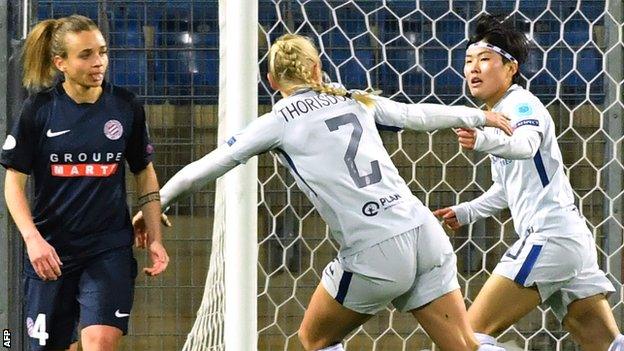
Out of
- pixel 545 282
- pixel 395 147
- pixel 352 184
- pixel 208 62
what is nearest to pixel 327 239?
pixel 395 147

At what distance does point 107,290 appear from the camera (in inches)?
178

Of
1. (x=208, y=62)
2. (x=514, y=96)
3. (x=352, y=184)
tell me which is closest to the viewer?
(x=352, y=184)

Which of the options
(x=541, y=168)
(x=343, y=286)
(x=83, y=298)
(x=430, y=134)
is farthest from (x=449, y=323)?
(x=430, y=134)

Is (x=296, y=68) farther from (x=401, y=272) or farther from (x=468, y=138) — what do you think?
(x=401, y=272)

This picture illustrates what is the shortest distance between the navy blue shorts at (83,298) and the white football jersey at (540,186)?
140 cm

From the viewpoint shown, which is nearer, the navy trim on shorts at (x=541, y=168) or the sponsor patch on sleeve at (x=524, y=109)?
the sponsor patch on sleeve at (x=524, y=109)

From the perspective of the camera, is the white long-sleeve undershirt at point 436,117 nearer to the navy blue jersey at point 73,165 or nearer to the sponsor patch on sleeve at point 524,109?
the sponsor patch on sleeve at point 524,109

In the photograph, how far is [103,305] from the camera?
14.8ft

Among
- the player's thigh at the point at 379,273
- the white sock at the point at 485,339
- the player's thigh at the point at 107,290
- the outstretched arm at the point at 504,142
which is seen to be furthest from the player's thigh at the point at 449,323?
the player's thigh at the point at 107,290

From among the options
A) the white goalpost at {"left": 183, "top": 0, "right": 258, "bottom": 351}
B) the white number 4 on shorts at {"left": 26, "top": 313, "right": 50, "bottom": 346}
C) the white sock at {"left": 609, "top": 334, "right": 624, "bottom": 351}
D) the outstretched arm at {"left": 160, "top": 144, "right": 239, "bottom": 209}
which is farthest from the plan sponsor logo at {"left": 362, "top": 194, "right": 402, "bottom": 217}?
the white sock at {"left": 609, "top": 334, "right": 624, "bottom": 351}

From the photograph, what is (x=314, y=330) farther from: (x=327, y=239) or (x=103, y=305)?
(x=327, y=239)

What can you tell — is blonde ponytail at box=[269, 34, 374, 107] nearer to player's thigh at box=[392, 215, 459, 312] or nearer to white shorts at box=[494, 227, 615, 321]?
player's thigh at box=[392, 215, 459, 312]

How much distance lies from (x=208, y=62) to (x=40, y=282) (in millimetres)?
1751

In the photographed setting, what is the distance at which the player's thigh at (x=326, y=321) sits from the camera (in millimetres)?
4668
